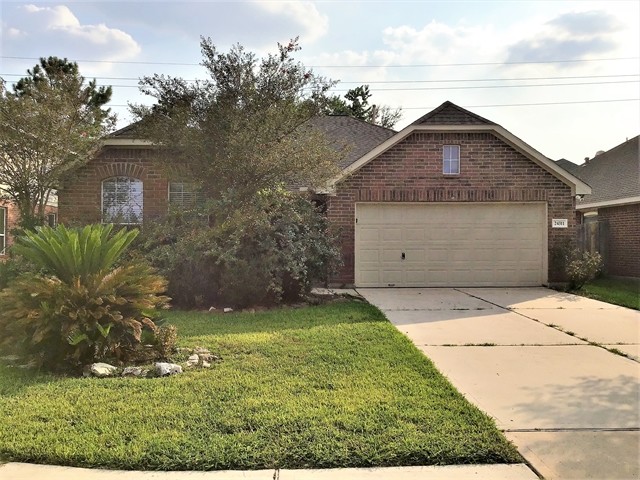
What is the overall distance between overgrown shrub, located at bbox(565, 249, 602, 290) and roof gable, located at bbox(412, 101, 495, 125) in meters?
4.17

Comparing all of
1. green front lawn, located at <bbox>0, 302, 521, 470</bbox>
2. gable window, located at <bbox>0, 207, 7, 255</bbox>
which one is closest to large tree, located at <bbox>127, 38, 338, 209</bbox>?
green front lawn, located at <bbox>0, 302, 521, 470</bbox>

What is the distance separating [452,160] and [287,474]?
11.6 m

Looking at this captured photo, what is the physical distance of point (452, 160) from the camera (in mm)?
13578

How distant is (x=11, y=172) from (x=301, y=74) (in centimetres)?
710

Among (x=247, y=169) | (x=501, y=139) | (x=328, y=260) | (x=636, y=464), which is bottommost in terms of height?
(x=636, y=464)

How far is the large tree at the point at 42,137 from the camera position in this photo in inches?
426

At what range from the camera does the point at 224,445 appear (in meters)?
3.60

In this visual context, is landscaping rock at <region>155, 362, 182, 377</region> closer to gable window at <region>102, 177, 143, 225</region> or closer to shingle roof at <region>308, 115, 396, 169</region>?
gable window at <region>102, 177, 143, 225</region>

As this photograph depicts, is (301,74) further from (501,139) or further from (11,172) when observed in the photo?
(11,172)

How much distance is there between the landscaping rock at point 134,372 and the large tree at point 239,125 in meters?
4.77

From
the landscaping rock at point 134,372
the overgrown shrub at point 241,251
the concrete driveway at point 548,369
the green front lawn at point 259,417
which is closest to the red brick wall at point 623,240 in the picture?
the concrete driveway at point 548,369

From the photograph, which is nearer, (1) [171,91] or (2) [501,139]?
→ (1) [171,91]

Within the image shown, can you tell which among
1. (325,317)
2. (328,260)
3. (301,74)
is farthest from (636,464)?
(301,74)

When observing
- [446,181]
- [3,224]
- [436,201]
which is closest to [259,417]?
[436,201]
